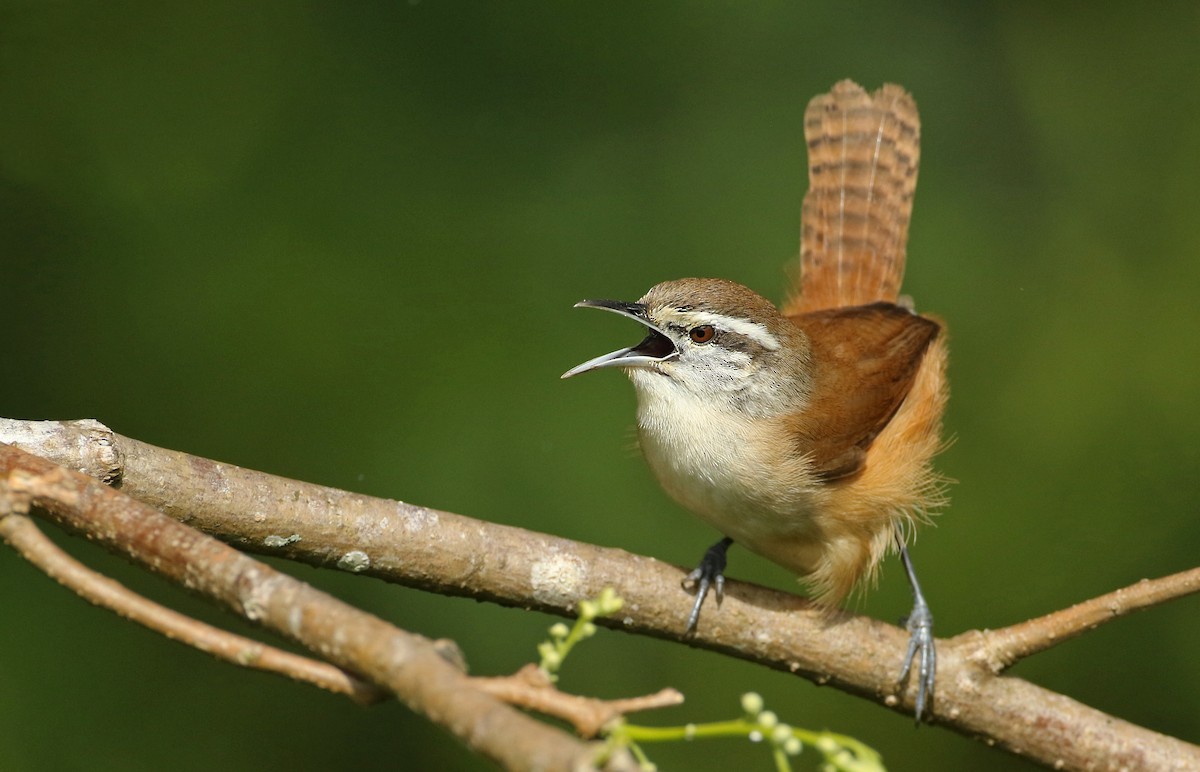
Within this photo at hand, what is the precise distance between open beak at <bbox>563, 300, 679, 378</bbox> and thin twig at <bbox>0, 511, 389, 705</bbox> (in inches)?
68.0

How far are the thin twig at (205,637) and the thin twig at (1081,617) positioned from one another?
1699 millimetres

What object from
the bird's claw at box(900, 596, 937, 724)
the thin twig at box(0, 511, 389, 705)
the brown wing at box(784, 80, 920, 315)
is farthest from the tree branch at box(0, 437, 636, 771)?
the brown wing at box(784, 80, 920, 315)

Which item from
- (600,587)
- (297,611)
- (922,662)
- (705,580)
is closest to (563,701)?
(297,611)

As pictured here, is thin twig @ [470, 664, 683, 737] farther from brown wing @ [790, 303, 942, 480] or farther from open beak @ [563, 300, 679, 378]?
brown wing @ [790, 303, 942, 480]

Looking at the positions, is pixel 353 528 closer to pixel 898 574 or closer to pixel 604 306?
pixel 604 306

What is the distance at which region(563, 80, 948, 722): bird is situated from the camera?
3.43 metres

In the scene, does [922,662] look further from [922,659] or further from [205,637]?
[205,637]

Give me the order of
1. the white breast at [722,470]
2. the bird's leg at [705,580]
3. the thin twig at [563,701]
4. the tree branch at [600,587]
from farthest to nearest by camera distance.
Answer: the white breast at [722,470] < the bird's leg at [705,580] < the tree branch at [600,587] < the thin twig at [563,701]

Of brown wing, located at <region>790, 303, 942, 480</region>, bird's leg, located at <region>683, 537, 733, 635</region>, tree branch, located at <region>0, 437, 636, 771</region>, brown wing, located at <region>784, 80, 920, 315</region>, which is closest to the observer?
tree branch, located at <region>0, 437, 636, 771</region>

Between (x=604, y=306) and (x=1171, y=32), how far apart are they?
13.3ft

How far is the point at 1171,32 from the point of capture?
5.92 meters

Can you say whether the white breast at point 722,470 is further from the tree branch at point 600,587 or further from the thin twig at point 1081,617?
the thin twig at point 1081,617

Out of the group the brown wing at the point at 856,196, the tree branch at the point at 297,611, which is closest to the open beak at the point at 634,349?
the brown wing at the point at 856,196

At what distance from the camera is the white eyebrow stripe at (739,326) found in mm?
3609
